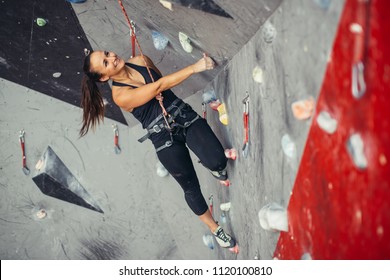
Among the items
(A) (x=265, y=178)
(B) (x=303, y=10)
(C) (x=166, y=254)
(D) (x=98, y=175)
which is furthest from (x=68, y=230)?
(B) (x=303, y=10)

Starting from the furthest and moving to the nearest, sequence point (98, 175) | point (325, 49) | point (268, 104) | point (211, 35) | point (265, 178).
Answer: point (98, 175), point (211, 35), point (265, 178), point (268, 104), point (325, 49)

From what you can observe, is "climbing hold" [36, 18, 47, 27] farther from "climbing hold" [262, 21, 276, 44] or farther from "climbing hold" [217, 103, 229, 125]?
"climbing hold" [262, 21, 276, 44]

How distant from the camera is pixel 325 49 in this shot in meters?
1.18

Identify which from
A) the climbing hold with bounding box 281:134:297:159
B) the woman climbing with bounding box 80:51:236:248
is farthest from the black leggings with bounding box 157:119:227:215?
the climbing hold with bounding box 281:134:297:159

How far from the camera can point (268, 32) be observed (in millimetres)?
1532

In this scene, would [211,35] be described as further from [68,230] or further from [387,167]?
[68,230]

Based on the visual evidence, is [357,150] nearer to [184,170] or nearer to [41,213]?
[184,170]

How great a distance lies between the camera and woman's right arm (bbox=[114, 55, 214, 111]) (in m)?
1.90

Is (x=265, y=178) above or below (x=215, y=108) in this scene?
above

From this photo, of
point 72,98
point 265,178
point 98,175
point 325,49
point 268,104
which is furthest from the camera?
point 98,175

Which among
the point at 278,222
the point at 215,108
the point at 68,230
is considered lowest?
the point at 68,230

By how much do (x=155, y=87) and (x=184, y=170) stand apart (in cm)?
45

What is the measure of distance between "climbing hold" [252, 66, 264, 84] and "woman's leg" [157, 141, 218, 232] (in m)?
0.57

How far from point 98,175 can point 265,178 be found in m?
1.49
